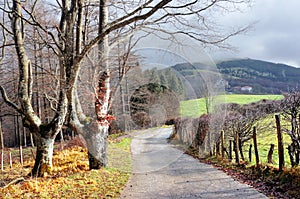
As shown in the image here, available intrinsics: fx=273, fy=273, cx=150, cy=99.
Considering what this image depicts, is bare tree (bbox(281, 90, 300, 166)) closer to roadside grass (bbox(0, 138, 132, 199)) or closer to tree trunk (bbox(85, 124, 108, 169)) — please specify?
roadside grass (bbox(0, 138, 132, 199))

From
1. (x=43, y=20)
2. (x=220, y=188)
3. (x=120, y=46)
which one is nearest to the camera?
(x=220, y=188)

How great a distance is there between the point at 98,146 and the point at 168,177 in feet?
7.48

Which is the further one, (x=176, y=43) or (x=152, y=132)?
(x=176, y=43)

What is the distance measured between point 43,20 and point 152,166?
6533mm

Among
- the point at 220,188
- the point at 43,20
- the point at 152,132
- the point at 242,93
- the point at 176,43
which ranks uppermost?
the point at 43,20

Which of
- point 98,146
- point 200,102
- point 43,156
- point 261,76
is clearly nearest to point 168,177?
point 200,102

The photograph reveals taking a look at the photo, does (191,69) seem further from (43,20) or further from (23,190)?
(43,20)

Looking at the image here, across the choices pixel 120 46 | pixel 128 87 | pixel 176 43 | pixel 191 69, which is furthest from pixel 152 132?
pixel 120 46

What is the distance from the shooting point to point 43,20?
9812 millimetres

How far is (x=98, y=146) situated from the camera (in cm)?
784

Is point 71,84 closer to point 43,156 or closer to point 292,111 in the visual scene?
point 43,156

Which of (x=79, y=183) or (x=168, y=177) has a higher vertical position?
(x=79, y=183)

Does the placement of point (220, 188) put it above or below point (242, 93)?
below

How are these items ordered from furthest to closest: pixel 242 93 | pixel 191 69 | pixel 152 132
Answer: pixel 242 93 < pixel 152 132 < pixel 191 69
